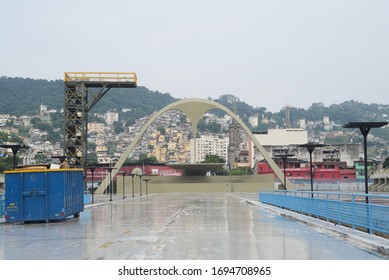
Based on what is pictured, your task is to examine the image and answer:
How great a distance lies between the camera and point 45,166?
2755cm

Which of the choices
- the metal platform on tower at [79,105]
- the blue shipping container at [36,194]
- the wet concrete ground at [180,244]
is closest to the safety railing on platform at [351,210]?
the wet concrete ground at [180,244]

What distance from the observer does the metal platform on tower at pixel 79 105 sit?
235ft

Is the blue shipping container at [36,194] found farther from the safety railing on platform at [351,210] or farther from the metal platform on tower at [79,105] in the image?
the metal platform on tower at [79,105]

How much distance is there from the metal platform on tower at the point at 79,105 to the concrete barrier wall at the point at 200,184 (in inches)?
1372

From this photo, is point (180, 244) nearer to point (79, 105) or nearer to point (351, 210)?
point (351, 210)

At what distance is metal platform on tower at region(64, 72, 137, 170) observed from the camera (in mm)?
71750

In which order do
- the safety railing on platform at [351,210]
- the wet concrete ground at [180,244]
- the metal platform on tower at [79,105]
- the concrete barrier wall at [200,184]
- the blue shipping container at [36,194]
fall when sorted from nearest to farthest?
the wet concrete ground at [180,244] < the safety railing on platform at [351,210] < the blue shipping container at [36,194] < the metal platform on tower at [79,105] < the concrete barrier wall at [200,184]

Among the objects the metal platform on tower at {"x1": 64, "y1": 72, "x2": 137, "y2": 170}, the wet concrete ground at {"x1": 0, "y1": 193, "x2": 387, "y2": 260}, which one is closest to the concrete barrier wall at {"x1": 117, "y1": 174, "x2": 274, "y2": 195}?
the metal platform on tower at {"x1": 64, "y1": 72, "x2": 137, "y2": 170}

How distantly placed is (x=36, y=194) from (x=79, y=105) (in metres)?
49.8

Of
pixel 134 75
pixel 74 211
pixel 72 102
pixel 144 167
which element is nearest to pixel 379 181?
pixel 134 75

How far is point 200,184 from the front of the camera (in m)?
110

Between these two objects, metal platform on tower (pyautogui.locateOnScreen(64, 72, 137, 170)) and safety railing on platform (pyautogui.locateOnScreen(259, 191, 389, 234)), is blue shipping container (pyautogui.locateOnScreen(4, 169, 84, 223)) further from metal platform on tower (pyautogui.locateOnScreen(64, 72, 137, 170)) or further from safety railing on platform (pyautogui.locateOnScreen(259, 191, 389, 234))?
metal platform on tower (pyautogui.locateOnScreen(64, 72, 137, 170))

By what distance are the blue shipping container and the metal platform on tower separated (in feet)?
150

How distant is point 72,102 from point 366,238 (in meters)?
62.7
